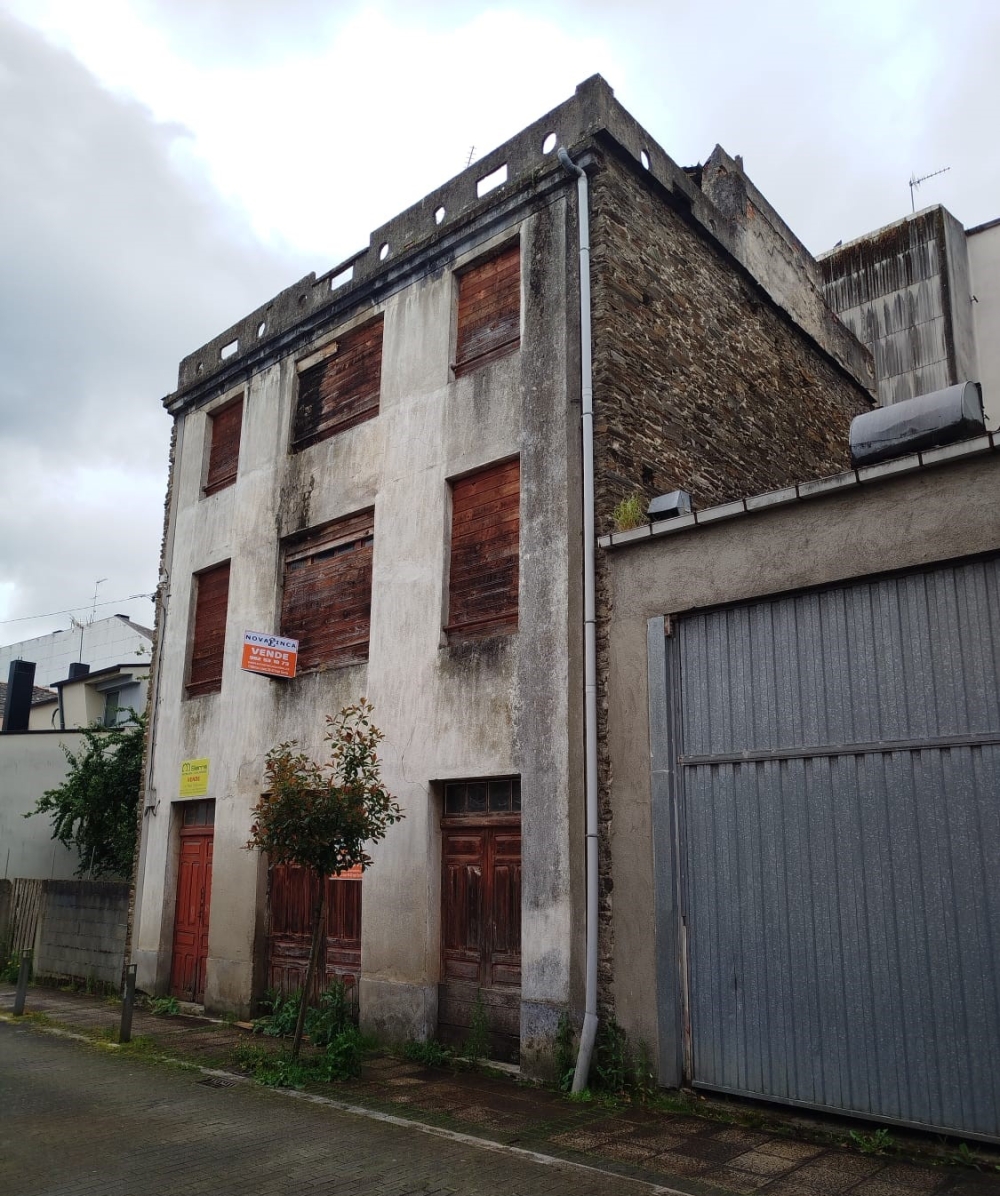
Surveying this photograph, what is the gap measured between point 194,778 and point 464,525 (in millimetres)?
5686

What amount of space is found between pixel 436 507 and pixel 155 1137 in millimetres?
6367

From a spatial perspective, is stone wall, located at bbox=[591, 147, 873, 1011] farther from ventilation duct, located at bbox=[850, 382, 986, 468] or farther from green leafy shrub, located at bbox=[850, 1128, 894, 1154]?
ventilation duct, located at bbox=[850, 382, 986, 468]

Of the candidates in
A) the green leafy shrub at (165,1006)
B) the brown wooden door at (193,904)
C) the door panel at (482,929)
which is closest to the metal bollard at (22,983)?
the green leafy shrub at (165,1006)

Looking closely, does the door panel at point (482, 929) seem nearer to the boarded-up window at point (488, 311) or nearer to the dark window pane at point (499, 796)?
the dark window pane at point (499, 796)

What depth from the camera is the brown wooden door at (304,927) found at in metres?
10.9

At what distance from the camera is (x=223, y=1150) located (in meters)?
6.64

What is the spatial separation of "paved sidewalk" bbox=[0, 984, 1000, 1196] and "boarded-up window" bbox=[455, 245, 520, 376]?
7191 mm

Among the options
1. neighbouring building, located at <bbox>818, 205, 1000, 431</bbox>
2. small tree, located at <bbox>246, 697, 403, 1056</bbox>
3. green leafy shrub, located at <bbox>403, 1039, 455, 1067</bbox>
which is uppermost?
neighbouring building, located at <bbox>818, 205, 1000, 431</bbox>

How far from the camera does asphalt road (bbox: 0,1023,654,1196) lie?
5906 mm

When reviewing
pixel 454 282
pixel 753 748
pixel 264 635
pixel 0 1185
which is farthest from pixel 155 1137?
pixel 454 282

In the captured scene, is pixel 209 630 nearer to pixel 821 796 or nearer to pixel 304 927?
pixel 304 927

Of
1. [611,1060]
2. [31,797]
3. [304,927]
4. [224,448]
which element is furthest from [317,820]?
[31,797]

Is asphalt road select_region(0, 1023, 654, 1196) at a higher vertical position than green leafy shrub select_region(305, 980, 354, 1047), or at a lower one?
lower

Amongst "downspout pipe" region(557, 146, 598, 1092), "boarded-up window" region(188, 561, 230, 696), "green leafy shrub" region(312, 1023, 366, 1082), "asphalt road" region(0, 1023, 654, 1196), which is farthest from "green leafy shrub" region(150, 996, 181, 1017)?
"downspout pipe" region(557, 146, 598, 1092)
